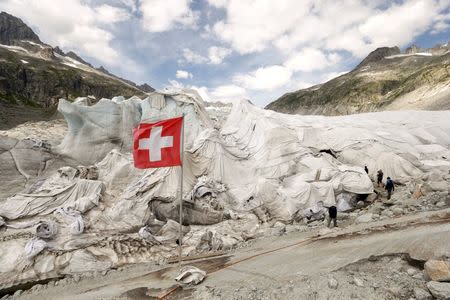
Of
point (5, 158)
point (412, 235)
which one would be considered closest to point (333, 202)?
point (412, 235)

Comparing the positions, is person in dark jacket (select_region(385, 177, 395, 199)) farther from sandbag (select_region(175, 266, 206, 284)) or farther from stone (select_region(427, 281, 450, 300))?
sandbag (select_region(175, 266, 206, 284))

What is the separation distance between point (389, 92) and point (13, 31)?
6665 inches

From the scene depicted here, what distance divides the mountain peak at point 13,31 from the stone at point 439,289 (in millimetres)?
193926

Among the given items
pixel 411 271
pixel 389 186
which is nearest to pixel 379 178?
pixel 389 186

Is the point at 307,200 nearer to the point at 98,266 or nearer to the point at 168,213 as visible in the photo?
the point at 168,213

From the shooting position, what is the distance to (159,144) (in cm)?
1057

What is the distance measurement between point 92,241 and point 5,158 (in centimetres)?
1242

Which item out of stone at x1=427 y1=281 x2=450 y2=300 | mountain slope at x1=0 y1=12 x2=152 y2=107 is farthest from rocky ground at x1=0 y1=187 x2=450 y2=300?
mountain slope at x1=0 y1=12 x2=152 y2=107

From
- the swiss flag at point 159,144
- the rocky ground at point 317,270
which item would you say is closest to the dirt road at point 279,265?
the rocky ground at point 317,270

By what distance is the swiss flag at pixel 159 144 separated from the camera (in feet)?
34.2

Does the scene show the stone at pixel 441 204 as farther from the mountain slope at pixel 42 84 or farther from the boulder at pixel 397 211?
the mountain slope at pixel 42 84

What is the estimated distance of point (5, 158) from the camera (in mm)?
23484

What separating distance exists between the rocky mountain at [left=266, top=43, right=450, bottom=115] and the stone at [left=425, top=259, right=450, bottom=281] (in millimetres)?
71878

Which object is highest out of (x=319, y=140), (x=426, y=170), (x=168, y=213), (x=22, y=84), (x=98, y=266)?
(x=22, y=84)
